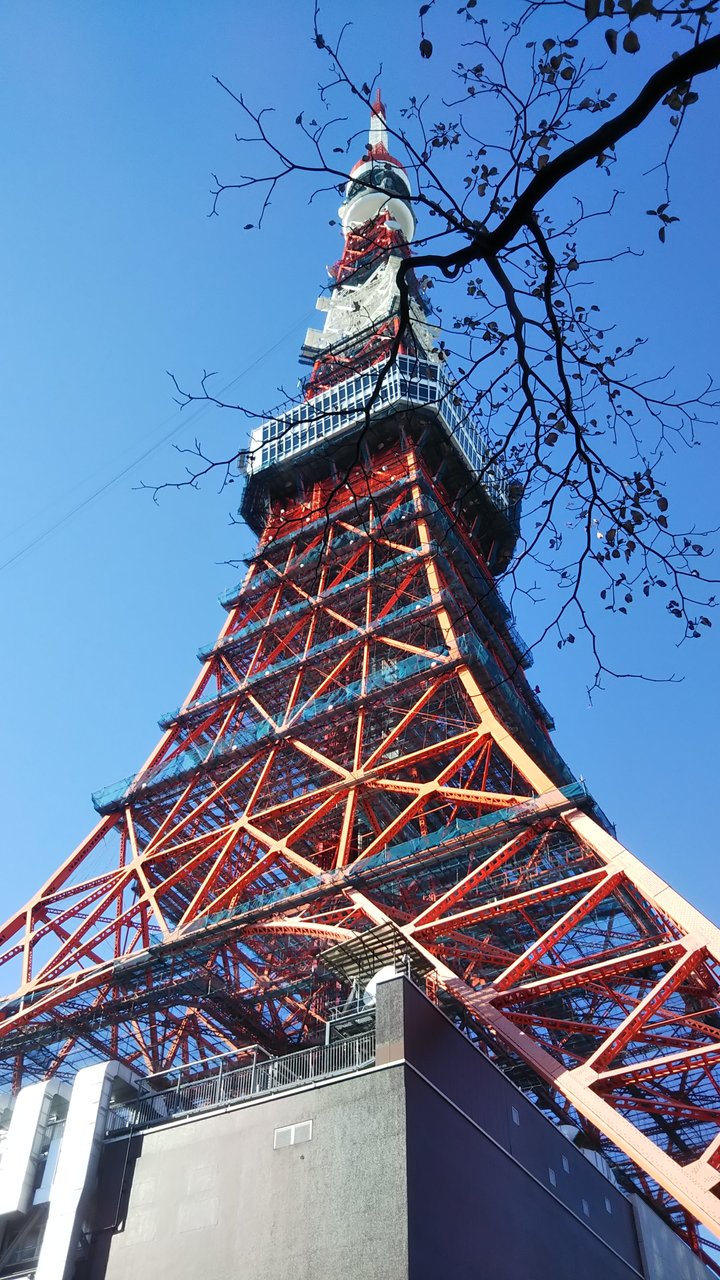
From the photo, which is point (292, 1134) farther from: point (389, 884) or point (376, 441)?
point (376, 441)

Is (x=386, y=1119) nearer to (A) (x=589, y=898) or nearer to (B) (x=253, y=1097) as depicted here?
(B) (x=253, y=1097)

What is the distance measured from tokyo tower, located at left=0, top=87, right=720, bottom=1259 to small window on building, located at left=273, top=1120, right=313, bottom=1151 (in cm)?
361

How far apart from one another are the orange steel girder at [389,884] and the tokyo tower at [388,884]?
80 mm


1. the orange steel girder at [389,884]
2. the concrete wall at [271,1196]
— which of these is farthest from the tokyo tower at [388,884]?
the concrete wall at [271,1196]

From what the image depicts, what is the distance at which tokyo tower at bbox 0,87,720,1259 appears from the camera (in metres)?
19.6

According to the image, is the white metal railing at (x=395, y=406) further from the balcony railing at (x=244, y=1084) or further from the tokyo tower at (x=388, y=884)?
the balcony railing at (x=244, y=1084)

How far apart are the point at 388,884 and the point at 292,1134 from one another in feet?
26.3

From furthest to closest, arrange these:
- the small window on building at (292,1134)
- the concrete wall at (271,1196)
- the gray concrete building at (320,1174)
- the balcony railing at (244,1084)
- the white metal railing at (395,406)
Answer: the white metal railing at (395,406), the balcony railing at (244,1084), the small window on building at (292,1134), the gray concrete building at (320,1174), the concrete wall at (271,1196)

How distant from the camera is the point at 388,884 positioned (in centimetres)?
2505

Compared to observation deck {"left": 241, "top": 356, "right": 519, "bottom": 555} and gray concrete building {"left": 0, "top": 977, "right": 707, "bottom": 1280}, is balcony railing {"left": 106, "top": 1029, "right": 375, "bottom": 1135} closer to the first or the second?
gray concrete building {"left": 0, "top": 977, "right": 707, "bottom": 1280}

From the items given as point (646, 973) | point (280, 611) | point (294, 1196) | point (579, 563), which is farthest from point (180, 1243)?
point (280, 611)

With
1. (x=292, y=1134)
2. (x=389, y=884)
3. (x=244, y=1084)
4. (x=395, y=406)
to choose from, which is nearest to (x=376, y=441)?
(x=395, y=406)

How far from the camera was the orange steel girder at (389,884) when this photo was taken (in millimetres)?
19469

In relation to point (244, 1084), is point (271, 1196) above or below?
below
